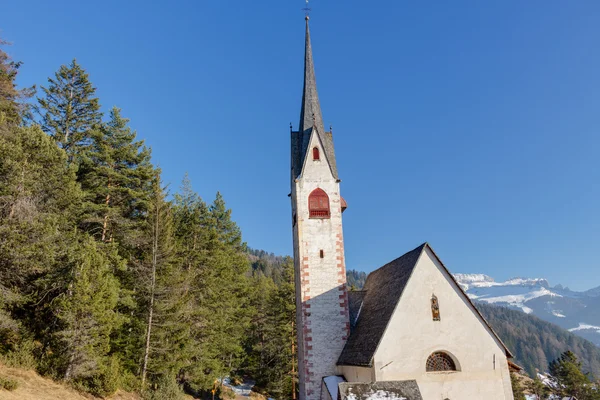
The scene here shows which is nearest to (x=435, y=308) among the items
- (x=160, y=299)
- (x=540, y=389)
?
(x=160, y=299)

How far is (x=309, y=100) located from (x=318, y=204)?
8.73 meters

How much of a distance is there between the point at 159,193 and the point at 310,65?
49.5ft

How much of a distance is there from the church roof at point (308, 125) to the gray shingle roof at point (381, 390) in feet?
45.3

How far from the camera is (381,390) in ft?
50.4

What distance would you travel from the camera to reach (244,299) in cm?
4419

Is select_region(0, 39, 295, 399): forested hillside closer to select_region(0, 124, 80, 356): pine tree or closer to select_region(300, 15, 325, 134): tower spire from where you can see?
select_region(0, 124, 80, 356): pine tree

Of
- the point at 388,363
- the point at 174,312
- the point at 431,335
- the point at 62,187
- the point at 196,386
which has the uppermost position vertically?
the point at 62,187

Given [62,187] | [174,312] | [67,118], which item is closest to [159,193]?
[62,187]

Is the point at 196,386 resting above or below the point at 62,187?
below

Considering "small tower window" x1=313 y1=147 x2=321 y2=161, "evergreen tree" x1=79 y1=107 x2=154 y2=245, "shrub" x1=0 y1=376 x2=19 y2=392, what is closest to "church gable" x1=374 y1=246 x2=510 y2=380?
"small tower window" x1=313 y1=147 x2=321 y2=161

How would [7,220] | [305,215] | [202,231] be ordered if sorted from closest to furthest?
1. [7,220]
2. [305,215]
3. [202,231]

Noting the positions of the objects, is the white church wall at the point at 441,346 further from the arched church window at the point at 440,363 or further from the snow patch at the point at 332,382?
the snow patch at the point at 332,382

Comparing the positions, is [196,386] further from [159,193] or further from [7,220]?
[7,220]

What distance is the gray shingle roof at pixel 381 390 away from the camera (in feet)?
49.6
